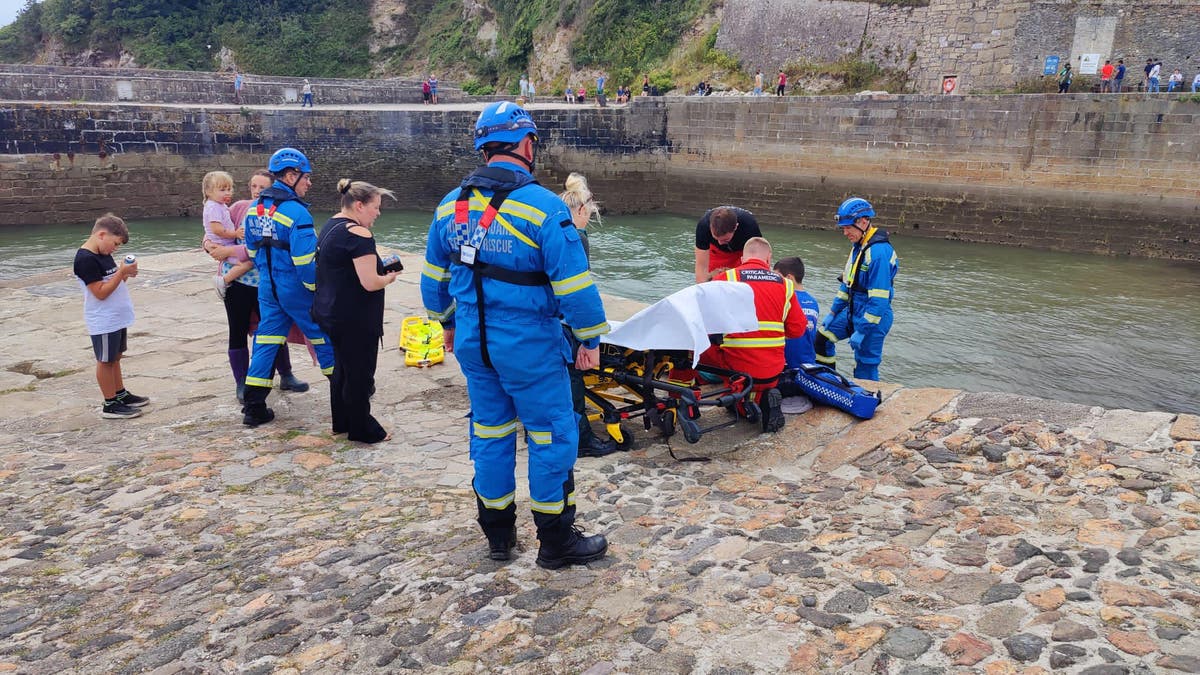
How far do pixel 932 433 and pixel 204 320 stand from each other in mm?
6875

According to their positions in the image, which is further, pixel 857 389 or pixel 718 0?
pixel 718 0

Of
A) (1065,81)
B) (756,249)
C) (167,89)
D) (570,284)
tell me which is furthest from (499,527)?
(167,89)

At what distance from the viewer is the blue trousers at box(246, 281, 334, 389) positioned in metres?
5.27

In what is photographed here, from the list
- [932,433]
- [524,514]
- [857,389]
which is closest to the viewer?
[524,514]

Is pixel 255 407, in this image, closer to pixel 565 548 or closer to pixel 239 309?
pixel 239 309

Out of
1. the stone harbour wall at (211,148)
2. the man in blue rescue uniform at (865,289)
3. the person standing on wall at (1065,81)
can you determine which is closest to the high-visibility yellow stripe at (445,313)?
the man in blue rescue uniform at (865,289)

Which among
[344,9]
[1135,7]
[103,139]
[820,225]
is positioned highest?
[344,9]

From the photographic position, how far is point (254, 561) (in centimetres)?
348

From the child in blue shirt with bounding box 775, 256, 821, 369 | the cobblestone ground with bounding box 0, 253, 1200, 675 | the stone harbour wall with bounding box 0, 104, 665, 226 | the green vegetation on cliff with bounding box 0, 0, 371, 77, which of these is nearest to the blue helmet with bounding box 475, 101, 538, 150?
the cobblestone ground with bounding box 0, 253, 1200, 675

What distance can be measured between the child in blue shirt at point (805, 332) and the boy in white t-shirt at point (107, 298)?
167 inches

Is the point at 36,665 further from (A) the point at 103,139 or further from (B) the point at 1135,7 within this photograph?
(B) the point at 1135,7

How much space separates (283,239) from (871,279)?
4128mm

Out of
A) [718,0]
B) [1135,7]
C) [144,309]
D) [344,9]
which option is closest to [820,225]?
[1135,7]

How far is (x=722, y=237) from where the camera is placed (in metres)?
5.81
